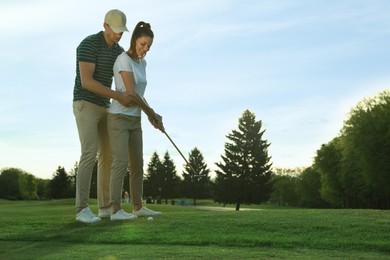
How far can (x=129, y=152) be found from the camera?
7.64 m

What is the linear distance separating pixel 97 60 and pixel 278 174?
13215cm

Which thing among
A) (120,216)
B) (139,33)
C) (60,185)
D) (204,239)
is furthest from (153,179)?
(204,239)

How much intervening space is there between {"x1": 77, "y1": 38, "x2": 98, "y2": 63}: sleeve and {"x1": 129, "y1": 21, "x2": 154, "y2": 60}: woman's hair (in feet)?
1.57

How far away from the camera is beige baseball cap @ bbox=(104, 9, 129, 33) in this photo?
7.17 metres

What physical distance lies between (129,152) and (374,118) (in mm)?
46473

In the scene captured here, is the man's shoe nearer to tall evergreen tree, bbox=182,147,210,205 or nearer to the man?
the man

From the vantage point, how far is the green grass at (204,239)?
4858 mm

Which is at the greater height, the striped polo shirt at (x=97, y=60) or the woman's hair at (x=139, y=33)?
the woman's hair at (x=139, y=33)

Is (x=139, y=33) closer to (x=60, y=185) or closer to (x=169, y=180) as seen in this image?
(x=169, y=180)

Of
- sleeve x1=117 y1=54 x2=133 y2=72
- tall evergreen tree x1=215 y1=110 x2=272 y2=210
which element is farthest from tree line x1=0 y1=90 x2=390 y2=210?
sleeve x1=117 y1=54 x2=133 y2=72

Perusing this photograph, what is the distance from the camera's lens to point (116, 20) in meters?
7.18

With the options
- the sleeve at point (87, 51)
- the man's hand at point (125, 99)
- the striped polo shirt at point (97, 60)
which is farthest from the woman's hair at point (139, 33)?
the man's hand at point (125, 99)

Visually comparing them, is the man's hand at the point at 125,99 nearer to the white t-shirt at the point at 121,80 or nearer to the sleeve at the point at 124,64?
the white t-shirt at the point at 121,80

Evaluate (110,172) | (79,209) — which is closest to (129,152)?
(110,172)
